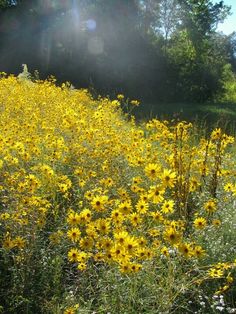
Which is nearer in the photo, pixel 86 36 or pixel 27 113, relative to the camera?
pixel 27 113

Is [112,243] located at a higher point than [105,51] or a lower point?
lower

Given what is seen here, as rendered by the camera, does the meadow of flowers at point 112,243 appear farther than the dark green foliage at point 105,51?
No

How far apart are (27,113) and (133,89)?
11.6 m

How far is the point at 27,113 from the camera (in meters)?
6.20

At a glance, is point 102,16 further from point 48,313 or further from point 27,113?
point 48,313

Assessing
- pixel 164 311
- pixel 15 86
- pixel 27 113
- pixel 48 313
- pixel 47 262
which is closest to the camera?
pixel 164 311

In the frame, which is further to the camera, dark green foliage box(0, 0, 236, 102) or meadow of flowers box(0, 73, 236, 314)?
dark green foliage box(0, 0, 236, 102)

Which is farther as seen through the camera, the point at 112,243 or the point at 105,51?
the point at 105,51

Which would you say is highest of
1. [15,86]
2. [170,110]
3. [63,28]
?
[63,28]

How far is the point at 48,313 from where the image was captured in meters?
2.91

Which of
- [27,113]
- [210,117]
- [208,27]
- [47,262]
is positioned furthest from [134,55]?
[47,262]

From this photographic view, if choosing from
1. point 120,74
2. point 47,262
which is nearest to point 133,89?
point 120,74

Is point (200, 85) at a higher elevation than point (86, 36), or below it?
below

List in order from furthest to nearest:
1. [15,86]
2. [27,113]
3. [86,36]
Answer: [86,36] < [15,86] < [27,113]
